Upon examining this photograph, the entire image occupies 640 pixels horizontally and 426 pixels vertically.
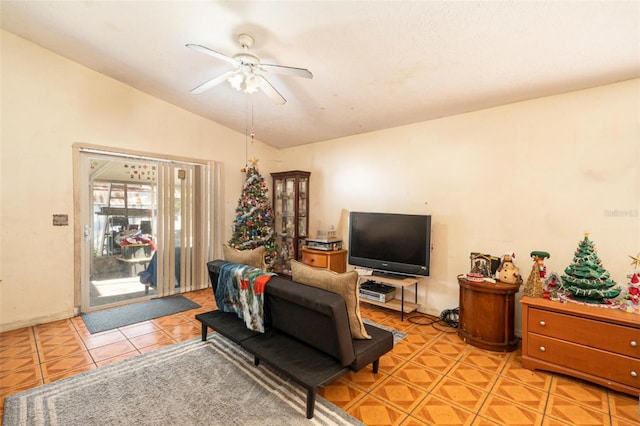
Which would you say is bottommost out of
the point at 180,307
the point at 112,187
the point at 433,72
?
the point at 180,307

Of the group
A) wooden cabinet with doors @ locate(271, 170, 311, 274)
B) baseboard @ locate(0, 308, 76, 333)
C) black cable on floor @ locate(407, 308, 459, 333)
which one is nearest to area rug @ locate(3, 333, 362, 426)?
baseboard @ locate(0, 308, 76, 333)

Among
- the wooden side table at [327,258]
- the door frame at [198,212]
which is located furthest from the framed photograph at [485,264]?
the door frame at [198,212]

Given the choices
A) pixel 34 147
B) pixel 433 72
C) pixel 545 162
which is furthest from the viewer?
pixel 34 147

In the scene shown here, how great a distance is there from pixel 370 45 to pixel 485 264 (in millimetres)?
2484

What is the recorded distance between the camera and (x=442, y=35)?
230 centimetres

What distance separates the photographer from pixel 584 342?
7.63 ft

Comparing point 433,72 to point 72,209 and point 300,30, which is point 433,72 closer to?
point 300,30

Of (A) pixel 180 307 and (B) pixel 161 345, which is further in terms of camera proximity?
(A) pixel 180 307

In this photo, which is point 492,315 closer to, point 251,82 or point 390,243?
point 390,243

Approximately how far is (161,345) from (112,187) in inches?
95.6

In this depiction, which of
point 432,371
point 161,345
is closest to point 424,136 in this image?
point 432,371

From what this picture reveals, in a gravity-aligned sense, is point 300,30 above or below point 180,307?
above

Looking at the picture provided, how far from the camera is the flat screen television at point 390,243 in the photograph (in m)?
3.59

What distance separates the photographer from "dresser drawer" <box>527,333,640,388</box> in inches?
85.2
